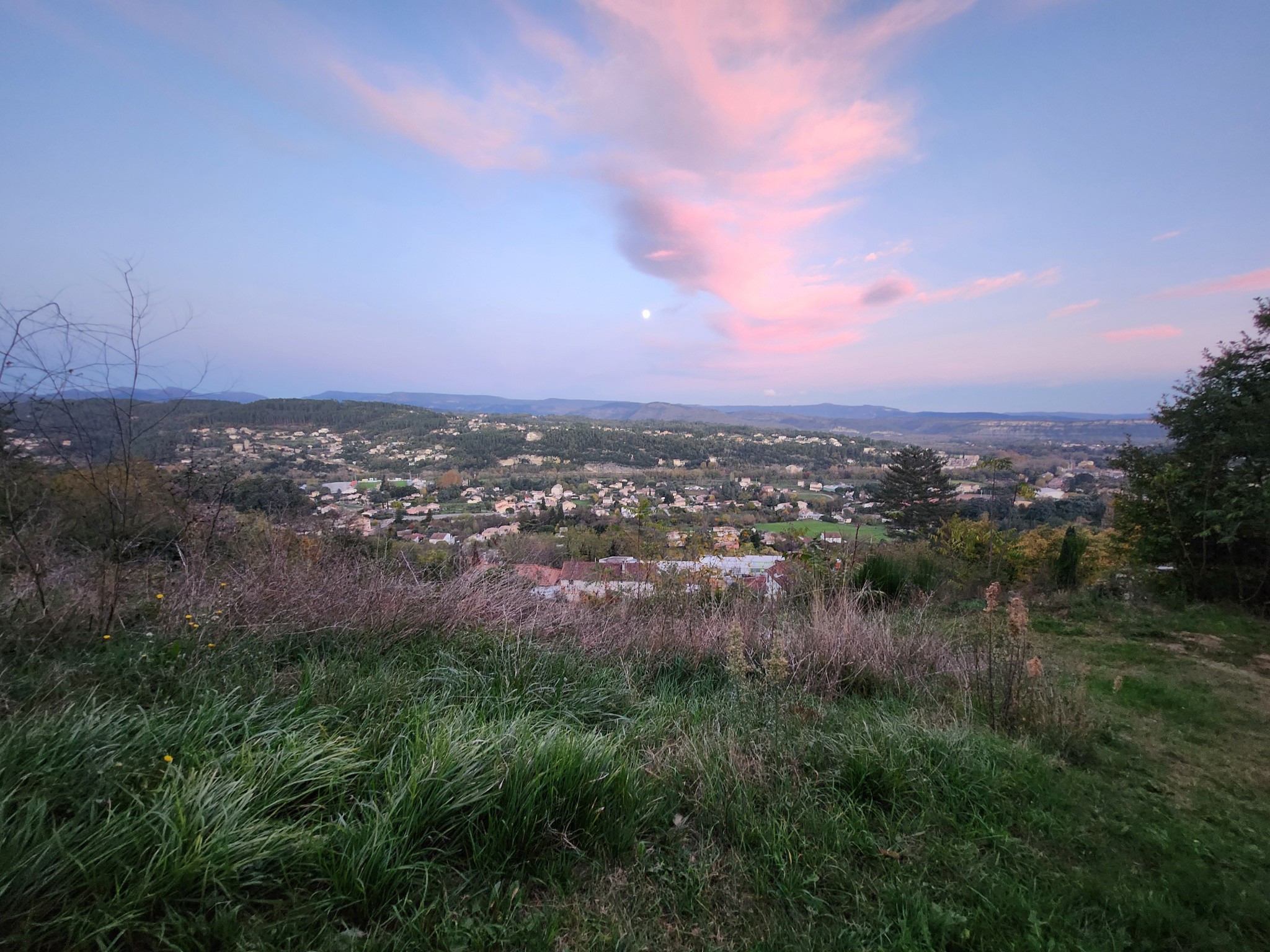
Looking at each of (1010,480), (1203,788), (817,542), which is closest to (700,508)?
(817,542)

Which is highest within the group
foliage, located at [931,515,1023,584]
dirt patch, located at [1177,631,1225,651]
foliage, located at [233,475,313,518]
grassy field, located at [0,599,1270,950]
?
foliage, located at [233,475,313,518]

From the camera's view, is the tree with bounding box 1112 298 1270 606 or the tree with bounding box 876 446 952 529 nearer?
the tree with bounding box 1112 298 1270 606

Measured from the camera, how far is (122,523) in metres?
3.43

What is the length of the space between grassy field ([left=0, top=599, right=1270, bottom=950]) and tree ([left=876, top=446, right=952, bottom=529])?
71.7 feet

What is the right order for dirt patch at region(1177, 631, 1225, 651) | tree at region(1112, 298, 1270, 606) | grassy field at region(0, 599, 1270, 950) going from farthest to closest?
tree at region(1112, 298, 1270, 606), dirt patch at region(1177, 631, 1225, 651), grassy field at region(0, 599, 1270, 950)

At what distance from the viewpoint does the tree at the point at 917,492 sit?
23.1 m

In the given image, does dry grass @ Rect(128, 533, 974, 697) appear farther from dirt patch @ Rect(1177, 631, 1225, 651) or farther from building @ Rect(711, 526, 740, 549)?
dirt patch @ Rect(1177, 631, 1225, 651)

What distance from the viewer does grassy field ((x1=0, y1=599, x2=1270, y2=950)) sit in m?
1.60

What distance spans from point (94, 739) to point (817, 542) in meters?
7.67

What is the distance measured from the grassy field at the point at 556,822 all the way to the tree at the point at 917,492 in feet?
71.7

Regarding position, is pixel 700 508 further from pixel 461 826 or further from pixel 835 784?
pixel 461 826

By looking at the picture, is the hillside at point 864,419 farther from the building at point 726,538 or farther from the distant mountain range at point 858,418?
the building at point 726,538

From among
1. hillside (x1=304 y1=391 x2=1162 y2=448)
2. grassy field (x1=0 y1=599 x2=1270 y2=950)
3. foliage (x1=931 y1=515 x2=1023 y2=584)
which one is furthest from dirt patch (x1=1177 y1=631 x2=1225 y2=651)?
hillside (x1=304 y1=391 x2=1162 y2=448)

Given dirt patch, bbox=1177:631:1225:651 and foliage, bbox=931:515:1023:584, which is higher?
dirt patch, bbox=1177:631:1225:651
